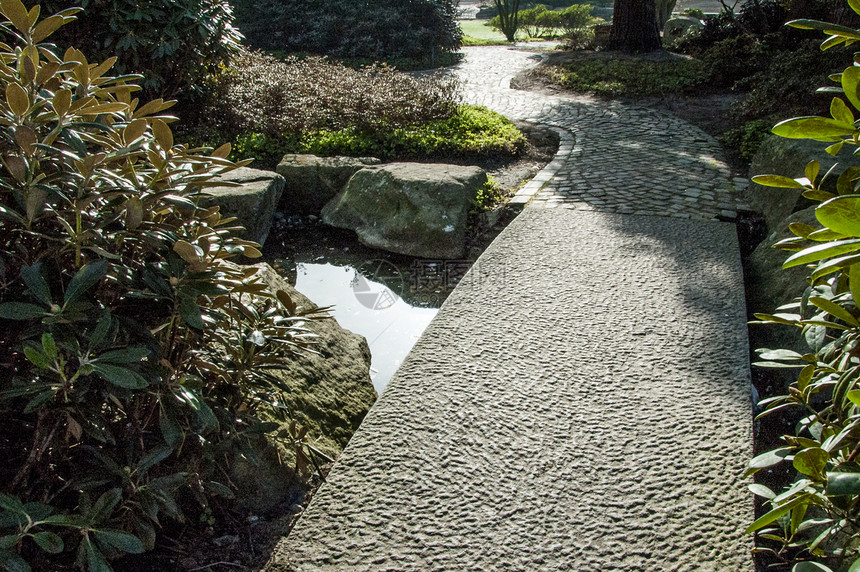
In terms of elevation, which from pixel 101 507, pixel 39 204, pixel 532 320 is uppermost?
pixel 39 204

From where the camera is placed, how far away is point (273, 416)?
2270 millimetres

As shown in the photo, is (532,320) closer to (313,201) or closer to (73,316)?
(73,316)

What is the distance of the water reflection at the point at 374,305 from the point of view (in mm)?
3617

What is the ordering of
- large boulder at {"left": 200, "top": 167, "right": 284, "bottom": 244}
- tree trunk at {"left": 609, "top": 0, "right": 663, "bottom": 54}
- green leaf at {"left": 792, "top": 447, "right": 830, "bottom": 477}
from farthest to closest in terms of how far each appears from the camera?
tree trunk at {"left": 609, "top": 0, "right": 663, "bottom": 54} → large boulder at {"left": 200, "top": 167, "right": 284, "bottom": 244} → green leaf at {"left": 792, "top": 447, "right": 830, "bottom": 477}

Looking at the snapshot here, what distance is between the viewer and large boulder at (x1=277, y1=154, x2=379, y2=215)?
5.21 meters

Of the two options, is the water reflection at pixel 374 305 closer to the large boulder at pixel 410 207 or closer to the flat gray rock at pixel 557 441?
the large boulder at pixel 410 207

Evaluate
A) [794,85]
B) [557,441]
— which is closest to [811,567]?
[557,441]

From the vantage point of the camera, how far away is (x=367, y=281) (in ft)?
14.5

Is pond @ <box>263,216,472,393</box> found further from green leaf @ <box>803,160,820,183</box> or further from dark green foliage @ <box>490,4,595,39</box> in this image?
dark green foliage @ <box>490,4,595,39</box>

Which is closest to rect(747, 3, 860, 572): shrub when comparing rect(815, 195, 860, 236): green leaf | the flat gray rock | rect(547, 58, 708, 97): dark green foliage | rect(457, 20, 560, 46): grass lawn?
rect(815, 195, 860, 236): green leaf

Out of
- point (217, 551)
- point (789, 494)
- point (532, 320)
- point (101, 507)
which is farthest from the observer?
point (532, 320)

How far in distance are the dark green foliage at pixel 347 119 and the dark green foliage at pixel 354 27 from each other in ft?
18.4

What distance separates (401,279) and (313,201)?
1344 mm

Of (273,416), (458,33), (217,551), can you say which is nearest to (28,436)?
(217,551)
